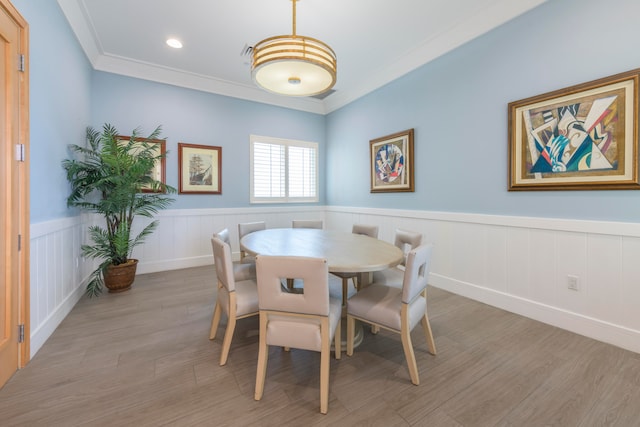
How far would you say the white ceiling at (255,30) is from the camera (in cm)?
274

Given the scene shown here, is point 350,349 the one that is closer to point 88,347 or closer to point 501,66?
A: point 88,347

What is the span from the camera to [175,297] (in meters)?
3.14

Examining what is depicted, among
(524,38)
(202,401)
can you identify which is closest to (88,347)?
(202,401)

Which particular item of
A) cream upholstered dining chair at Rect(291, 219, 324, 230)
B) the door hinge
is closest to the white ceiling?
the door hinge

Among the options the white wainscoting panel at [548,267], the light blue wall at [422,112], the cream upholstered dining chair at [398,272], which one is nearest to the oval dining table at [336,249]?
the cream upholstered dining chair at [398,272]

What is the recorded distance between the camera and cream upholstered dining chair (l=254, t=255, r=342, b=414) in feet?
4.77

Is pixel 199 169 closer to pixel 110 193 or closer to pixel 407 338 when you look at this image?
pixel 110 193

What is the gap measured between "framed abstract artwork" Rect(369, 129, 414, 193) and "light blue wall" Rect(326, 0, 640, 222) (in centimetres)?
12

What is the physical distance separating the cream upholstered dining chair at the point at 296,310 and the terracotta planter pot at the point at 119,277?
2638 mm

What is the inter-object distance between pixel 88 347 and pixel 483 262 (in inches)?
148

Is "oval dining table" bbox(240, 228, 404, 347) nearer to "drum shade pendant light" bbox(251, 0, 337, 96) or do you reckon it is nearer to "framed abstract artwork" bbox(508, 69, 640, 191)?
"drum shade pendant light" bbox(251, 0, 337, 96)

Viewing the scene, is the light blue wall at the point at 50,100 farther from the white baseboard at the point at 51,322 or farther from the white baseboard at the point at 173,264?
the white baseboard at the point at 173,264

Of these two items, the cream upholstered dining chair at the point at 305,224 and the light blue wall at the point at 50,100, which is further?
the cream upholstered dining chair at the point at 305,224

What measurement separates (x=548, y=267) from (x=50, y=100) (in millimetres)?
4694
